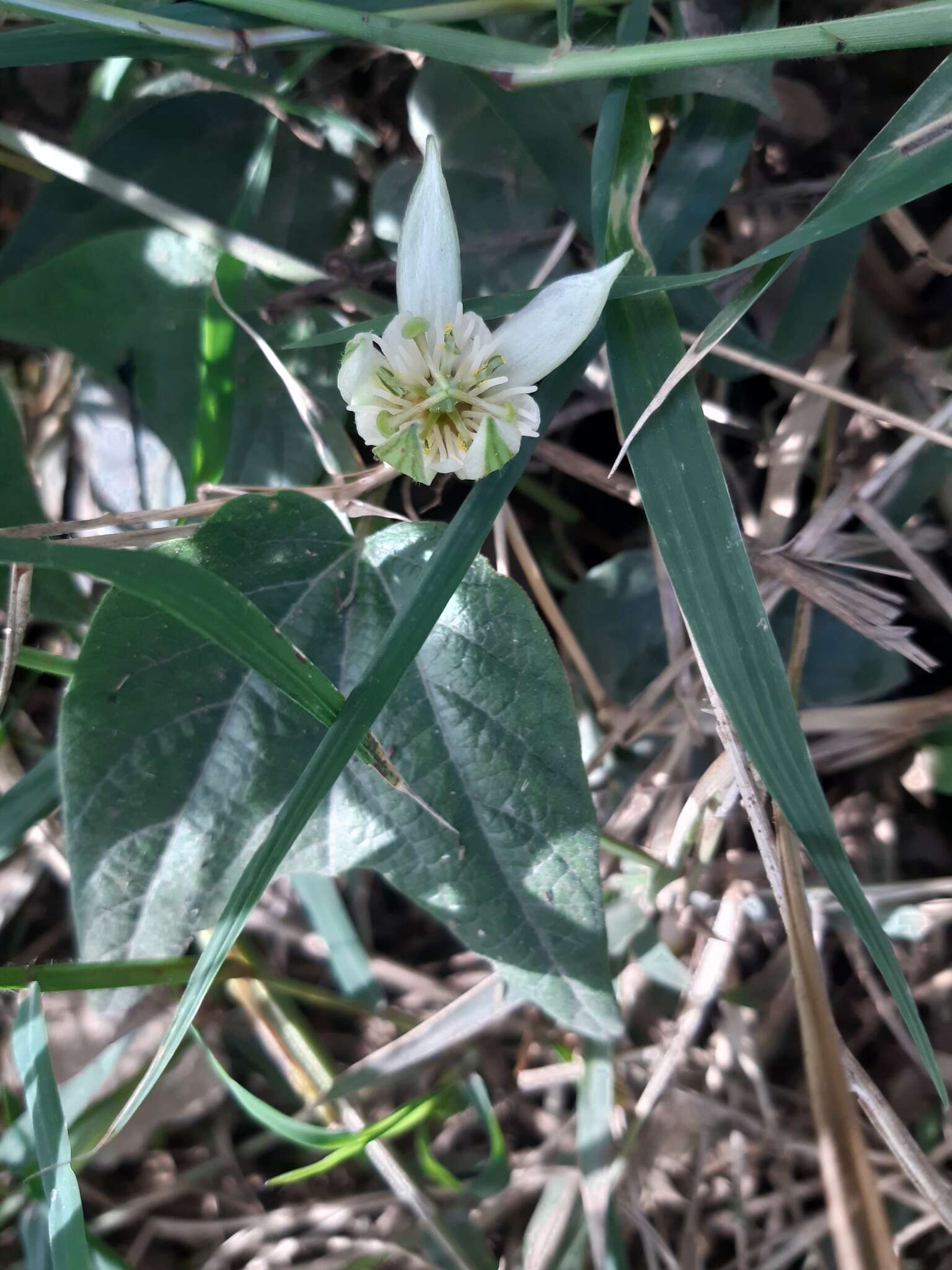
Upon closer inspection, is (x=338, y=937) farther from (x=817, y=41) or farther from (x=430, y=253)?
(x=817, y=41)

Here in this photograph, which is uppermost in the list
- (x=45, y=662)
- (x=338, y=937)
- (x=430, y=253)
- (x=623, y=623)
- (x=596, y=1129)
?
(x=430, y=253)

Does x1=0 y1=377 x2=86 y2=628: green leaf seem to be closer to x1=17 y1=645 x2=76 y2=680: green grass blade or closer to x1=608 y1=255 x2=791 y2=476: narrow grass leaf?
x1=17 y1=645 x2=76 y2=680: green grass blade

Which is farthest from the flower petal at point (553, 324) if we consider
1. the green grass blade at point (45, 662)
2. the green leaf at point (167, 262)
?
the green grass blade at point (45, 662)

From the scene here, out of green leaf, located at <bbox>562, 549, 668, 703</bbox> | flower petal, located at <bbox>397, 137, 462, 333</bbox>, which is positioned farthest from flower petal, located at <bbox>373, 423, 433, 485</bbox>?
green leaf, located at <bbox>562, 549, 668, 703</bbox>

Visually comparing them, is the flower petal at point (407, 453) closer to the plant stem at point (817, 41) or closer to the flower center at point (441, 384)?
the flower center at point (441, 384)

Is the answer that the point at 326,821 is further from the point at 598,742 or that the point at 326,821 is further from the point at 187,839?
the point at 598,742

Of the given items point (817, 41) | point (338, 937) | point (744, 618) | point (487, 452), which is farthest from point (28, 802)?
point (817, 41)
